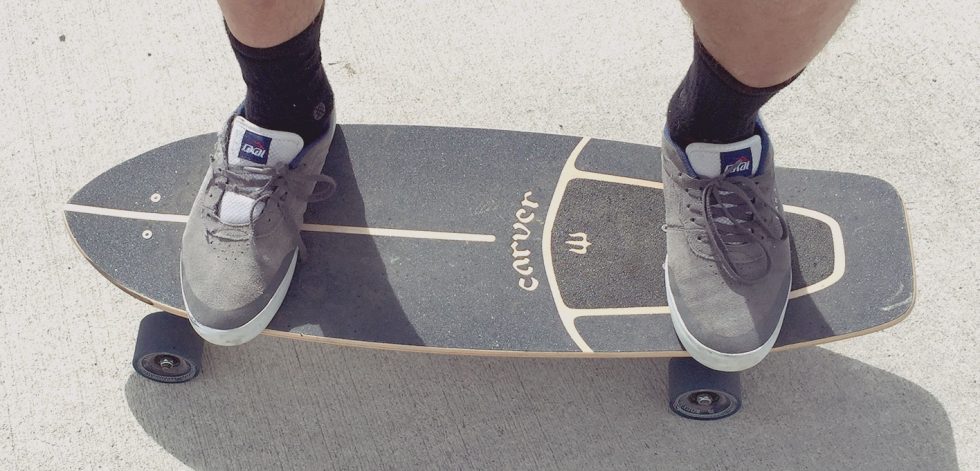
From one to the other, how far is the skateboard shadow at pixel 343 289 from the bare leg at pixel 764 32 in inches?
31.4

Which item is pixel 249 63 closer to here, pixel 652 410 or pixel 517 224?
pixel 517 224

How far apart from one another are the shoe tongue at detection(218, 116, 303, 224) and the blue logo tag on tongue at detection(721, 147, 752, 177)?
0.86 metres

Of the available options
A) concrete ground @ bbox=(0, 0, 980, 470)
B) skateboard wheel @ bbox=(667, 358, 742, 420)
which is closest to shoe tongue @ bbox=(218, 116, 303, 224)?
concrete ground @ bbox=(0, 0, 980, 470)

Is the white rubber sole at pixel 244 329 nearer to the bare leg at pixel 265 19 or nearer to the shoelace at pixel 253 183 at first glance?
the shoelace at pixel 253 183

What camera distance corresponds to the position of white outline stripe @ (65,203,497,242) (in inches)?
76.5

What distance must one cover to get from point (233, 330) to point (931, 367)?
4.93 ft

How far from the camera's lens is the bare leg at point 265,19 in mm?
1568

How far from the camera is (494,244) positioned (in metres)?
1.94

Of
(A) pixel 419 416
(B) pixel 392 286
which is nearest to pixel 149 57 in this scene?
(B) pixel 392 286

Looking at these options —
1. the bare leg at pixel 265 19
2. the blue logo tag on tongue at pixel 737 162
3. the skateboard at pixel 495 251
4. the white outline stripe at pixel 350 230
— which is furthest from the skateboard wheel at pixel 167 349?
the blue logo tag on tongue at pixel 737 162

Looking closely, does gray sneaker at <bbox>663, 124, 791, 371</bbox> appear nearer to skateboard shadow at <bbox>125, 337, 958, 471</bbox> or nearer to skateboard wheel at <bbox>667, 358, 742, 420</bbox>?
skateboard wheel at <bbox>667, 358, 742, 420</bbox>

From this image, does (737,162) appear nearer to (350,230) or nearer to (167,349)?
(350,230)

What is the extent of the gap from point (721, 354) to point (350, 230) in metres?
0.80

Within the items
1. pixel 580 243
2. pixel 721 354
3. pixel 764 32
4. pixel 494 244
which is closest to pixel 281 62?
pixel 494 244
